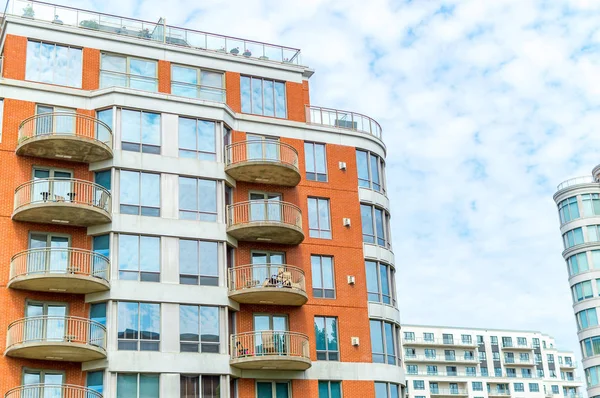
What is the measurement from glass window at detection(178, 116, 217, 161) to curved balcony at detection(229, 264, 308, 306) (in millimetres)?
5291

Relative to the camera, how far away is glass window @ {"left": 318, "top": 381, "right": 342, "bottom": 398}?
35438 millimetres

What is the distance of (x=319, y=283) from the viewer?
37.1m

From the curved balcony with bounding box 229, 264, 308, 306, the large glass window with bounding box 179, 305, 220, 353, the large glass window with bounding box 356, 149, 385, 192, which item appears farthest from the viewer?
the large glass window with bounding box 356, 149, 385, 192

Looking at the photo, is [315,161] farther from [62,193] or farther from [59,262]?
[59,262]

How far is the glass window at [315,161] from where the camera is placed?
38969 mm

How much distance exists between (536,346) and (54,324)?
4044 inches

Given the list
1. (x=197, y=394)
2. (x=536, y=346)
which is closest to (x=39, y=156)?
(x=197, y=394)

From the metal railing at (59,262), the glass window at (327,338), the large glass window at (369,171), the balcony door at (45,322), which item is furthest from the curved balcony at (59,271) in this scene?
the large glass window at (369,171)

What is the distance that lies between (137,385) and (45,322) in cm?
427

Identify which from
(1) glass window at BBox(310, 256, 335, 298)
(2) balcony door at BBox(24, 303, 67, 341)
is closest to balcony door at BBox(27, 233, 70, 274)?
(2) balcony door at BBox(24, 303, 67, 341)

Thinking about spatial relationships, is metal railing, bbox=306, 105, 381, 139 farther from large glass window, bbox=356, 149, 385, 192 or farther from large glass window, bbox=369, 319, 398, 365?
large glass window, bbox=369, 319, 398, 365

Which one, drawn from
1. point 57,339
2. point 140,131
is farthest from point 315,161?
point 57,339

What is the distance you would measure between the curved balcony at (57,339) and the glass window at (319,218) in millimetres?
10971

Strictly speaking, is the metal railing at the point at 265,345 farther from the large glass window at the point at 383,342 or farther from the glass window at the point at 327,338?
the large glass window at the point at 383,342
